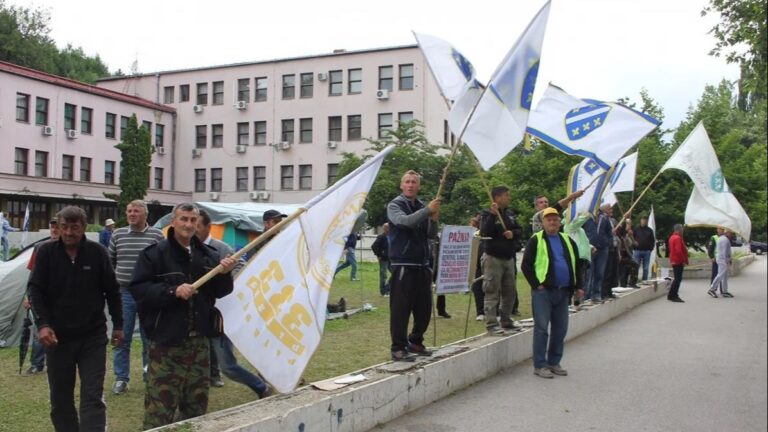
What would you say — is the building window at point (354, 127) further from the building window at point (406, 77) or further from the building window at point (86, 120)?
the building window at point (86, 120)

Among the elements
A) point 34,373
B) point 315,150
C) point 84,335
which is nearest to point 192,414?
point 84,335

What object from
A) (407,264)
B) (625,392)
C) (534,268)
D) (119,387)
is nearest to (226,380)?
(119,387)

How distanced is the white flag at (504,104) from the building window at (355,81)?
42.6m

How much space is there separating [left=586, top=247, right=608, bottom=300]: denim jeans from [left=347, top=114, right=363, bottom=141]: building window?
124 ft

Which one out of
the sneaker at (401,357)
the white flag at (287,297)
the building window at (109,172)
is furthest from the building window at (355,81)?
the white flag at (287,297)

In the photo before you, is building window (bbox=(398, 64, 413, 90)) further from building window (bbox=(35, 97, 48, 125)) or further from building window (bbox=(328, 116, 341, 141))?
building window (bbox=(35, 97, 48, 125))

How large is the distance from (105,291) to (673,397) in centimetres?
A: 548

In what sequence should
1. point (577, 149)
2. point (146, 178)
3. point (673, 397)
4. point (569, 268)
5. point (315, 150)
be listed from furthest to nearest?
point (315, 150), point (146, 178), point (577, 149), point (569, 268), point (673, 397)

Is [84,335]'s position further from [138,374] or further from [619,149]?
[619,149]

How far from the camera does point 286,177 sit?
5300 centimetres

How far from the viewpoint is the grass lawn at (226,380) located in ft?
19.1

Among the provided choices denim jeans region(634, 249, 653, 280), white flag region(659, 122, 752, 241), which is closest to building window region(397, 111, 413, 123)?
denim jeans region(634, 249, 653, 280)

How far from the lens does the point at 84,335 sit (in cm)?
482

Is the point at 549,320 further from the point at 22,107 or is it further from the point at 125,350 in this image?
the point at 22,107
